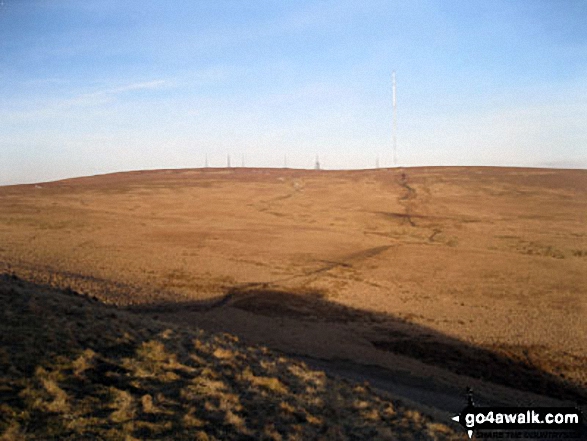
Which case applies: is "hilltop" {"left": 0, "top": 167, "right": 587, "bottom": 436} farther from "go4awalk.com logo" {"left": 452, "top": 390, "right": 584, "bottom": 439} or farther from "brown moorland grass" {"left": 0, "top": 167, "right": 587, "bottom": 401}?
"go4awalk.com logo" {"left": 452, "top": 390, "right": 584, "bottom": 439}

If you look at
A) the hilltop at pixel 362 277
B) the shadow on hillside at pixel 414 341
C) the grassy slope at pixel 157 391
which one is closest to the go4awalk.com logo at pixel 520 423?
the grassy slope at pixel 157 391

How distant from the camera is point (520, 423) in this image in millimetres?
7789

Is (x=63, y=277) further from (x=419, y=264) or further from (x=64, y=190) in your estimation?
(x=64, y=190)

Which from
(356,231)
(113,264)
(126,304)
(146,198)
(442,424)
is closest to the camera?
(442,424)

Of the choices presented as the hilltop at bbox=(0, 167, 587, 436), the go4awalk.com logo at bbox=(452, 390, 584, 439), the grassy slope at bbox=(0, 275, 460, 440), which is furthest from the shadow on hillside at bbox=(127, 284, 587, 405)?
the grassy slope at bbox=(0, 275, 460, 440)

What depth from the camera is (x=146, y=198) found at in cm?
5544

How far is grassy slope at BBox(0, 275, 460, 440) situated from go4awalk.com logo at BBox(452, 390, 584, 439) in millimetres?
649

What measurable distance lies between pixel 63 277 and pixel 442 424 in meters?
17.4

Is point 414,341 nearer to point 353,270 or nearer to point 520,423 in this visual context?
point 520,423

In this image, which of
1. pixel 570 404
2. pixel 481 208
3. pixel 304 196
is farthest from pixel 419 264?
pixel 304 196

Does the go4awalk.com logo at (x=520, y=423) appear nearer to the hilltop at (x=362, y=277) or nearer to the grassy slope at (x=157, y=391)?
the grassy slope at (x=157, y=391)

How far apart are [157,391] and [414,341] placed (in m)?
9.22

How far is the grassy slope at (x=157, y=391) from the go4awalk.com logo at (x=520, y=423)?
649 millimetres

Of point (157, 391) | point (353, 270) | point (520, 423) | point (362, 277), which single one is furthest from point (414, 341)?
point (353, 270)
